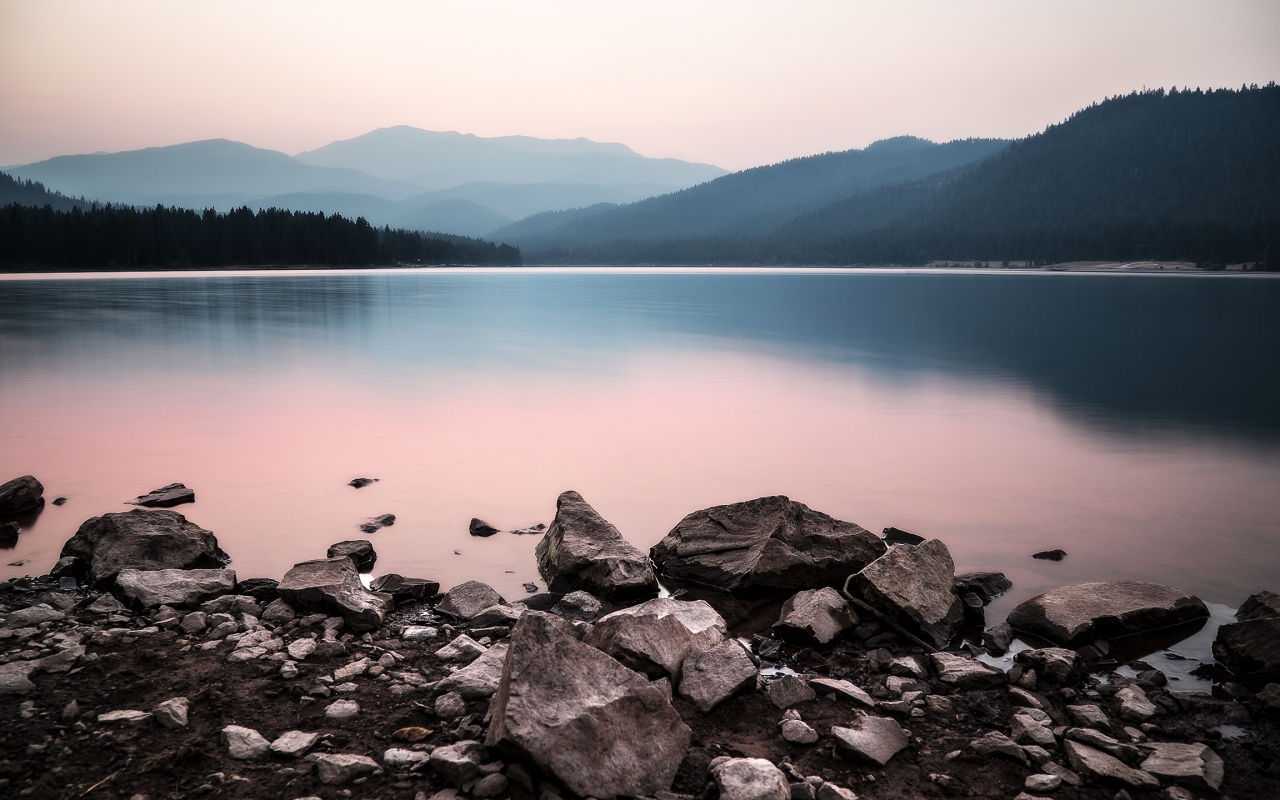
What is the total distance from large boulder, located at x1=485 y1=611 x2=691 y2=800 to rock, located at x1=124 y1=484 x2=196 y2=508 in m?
6.93

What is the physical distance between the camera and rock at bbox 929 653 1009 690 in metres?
5.28

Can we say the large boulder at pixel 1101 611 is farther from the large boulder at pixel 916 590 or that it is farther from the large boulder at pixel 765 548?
the large boulder at pixel 765 548

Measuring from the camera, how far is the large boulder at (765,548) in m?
7.10

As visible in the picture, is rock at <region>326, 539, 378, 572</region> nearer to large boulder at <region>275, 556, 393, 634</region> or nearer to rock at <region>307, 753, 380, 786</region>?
large boulder at <region>275, 556, 393, 634</region>

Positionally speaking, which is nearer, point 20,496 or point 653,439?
point 20,496

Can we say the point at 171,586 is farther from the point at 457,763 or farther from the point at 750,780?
the point at 750,780

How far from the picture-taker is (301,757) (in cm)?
418

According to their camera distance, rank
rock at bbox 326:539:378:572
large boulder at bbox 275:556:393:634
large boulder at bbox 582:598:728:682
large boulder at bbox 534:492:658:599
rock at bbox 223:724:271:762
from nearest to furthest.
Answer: rock at bbox 223:724:271:762, large boulder at bbox 582:598:728:682, large boulder at bbox 275:556:393:634, large boulder at bbox 534:492:658:599, rock at bbox 326:539:378:572

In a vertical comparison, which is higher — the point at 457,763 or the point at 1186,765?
the point at 457,763

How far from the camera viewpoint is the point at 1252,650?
18.1 ft

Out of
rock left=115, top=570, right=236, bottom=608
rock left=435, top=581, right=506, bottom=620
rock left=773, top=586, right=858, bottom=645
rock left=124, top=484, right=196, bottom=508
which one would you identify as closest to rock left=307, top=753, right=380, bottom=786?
rock left=435, top=581, right=506, bottom=620

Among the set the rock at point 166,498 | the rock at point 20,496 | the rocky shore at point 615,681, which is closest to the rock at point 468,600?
the rocky shore at point 615,681

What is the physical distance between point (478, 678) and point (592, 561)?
2231 millimetres

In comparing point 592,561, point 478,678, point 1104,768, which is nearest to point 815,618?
point 592,561
